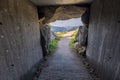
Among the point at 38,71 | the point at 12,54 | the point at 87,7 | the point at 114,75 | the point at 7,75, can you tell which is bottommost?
the point at 38,71

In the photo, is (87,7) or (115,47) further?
(87,7)

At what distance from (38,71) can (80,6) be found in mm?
3399

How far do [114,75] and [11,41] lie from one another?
7.61 ft

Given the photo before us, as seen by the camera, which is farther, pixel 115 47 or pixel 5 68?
pixel 115 47

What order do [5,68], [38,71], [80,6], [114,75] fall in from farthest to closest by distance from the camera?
[80,6], [38,71], [114,75], [5,68]

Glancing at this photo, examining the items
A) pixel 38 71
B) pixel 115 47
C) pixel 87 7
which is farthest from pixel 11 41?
pixel 87 7

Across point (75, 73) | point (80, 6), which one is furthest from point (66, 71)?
point (80, 6)

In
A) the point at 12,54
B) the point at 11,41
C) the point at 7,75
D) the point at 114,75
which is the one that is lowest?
the point at 114,75

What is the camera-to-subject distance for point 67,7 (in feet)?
17.6

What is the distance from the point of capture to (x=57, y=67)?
4906mm

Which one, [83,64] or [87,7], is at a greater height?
[87,7]

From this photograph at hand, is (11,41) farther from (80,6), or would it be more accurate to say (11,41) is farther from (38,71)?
(80,6)

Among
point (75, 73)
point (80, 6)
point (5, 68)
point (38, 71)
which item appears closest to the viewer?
point (5, 68)

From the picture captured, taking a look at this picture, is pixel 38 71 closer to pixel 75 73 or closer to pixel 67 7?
pixel 75 73
